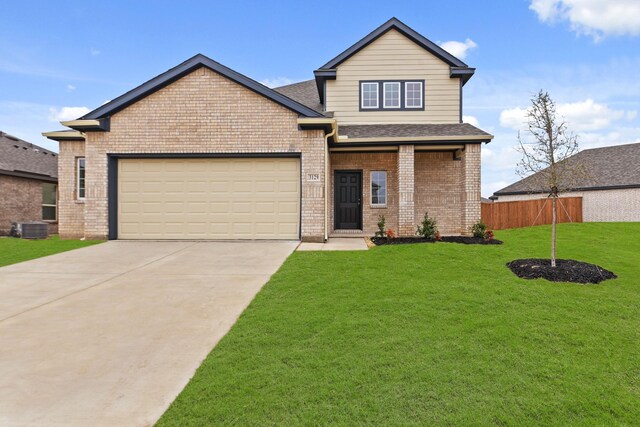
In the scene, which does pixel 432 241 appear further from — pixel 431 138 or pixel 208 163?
pixel 208 163

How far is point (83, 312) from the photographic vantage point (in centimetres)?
586

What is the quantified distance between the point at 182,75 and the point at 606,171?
85.0 ft

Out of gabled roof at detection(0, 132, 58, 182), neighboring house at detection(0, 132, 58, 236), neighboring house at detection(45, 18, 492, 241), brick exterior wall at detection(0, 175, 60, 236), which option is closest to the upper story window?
neighboring house at detection(45, 18, 492, 241)

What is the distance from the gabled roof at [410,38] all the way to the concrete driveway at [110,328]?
30.4 ft

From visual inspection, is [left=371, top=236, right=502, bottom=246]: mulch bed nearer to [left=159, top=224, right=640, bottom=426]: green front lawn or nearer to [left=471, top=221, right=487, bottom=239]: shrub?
[left=471, top=221, right=487, bottom=239]: shrub

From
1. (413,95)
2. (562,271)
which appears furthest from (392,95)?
(562,271)

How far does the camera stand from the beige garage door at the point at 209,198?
12.6 m

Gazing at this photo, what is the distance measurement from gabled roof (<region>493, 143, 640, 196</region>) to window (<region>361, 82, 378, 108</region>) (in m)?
11.1

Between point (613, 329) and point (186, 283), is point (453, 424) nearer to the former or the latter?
point (613, 329)

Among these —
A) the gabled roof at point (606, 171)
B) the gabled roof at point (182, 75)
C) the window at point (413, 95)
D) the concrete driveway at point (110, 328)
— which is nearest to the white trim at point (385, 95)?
the window at point (413, 95)

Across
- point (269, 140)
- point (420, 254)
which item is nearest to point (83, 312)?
point (420, 254)

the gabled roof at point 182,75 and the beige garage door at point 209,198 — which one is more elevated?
the gabled roof at point 182,75

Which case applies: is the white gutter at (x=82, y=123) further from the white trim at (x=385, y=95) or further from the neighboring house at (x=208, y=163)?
the white trim at (x=385, y=95)

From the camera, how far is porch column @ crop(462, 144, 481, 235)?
544 inches
